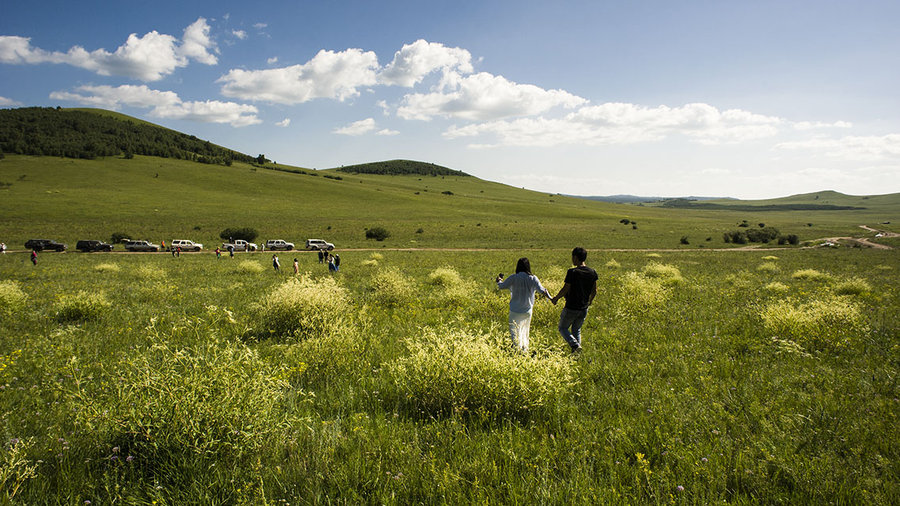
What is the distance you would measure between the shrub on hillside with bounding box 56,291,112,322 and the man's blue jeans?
12506 mm

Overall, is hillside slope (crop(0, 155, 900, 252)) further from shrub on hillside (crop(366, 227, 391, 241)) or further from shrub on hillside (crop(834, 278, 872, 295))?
shrub on hillside (crop(834, 278, 872, 295))

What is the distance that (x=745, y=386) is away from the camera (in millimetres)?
5883

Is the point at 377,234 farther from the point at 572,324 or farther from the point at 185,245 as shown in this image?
the point at 572,324

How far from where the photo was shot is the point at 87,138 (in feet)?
453

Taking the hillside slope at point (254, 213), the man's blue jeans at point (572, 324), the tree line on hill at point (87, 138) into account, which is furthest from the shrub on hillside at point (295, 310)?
the tree line on hill at point (87, 138)

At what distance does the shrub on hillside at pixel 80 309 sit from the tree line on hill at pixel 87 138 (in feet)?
490

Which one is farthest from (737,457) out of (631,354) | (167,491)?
(167,491)

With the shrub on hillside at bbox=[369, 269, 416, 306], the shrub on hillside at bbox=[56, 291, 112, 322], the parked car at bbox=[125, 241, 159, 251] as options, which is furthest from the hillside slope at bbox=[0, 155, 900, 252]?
the shrub on hillside at bbox=[56, 291, 112, 322]

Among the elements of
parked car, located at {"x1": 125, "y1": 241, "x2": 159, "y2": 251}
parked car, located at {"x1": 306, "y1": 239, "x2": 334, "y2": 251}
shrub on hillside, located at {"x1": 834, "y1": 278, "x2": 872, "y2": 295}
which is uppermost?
shrub on hillside, located at {"x1": 834, "y1": 278, "x2": 872, "y2": 295}

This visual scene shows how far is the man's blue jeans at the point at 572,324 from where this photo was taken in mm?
7723

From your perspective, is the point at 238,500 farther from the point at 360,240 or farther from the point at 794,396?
the point at 360,240

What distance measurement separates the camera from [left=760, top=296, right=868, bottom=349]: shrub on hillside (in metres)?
7.96

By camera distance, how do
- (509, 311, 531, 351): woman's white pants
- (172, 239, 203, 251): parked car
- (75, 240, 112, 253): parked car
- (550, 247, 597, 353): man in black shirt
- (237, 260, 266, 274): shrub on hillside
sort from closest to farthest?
(509, 311, 531, 351): woman's white pants → (550, 247, 597, 353): man in black shirt → (237, 260, 266, 274): shrub on hillside → (75, 240, 112, 253): parked car → (172, 239, 203, 251): parked car

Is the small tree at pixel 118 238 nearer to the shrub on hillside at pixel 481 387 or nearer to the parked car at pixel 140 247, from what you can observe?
the parked car at pixel 140 247
